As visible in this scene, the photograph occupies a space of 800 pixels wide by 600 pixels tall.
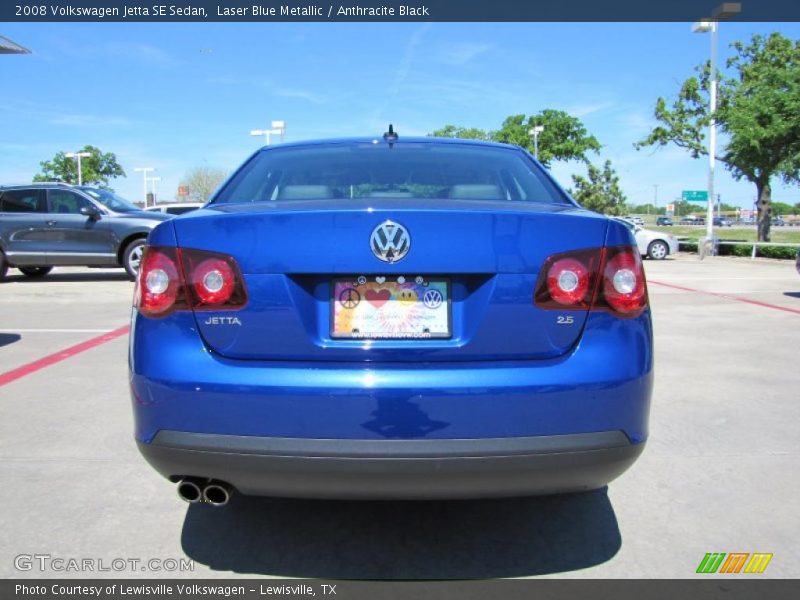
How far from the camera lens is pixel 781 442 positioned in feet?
13.1

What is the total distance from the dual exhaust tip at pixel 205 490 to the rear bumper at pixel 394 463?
0.21ft

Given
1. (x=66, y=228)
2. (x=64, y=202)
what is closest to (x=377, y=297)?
(x=66, y=228)

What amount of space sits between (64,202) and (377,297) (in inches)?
516

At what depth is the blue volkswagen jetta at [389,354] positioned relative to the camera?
221 centimetres

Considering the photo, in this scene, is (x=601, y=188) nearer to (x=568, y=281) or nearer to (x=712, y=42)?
(x=712, y=42)

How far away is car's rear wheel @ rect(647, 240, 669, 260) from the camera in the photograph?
23.4 metres

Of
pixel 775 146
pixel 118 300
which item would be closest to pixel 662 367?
pixel 118 300

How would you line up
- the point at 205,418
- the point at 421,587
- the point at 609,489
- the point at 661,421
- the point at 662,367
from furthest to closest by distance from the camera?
the point at 662,367, the point at 661,421, the point at 609,489, the point at 421,587, the point at 205,418

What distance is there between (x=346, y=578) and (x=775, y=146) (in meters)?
24.9

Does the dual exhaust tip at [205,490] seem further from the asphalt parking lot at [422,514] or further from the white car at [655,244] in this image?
the white car at [655,244]

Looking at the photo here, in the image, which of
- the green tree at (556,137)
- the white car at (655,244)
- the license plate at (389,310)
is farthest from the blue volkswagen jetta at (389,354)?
the green tree at (556,137)

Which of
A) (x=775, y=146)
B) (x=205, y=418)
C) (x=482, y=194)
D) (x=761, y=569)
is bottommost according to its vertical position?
(x=761, y=569)

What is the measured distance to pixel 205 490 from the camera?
240cm

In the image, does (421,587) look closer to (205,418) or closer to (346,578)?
(346,578)
